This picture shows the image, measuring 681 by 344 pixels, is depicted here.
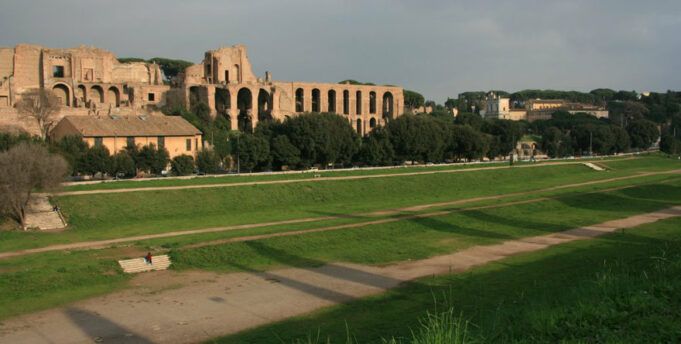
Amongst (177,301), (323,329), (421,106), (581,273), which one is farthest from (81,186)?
(421,106)

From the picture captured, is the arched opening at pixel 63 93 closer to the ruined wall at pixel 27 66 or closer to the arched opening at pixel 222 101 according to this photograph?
A: the ruined wall at pixel 27 66

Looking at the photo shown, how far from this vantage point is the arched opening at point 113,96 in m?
61.2

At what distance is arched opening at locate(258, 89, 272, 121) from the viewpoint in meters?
66.4

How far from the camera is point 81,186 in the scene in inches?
1288

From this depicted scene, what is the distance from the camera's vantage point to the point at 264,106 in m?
69.3

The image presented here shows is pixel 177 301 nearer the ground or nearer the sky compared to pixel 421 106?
nearer the ground

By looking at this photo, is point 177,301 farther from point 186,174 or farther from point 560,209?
point 186,174

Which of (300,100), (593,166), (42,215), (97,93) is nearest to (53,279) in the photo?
(42,215)

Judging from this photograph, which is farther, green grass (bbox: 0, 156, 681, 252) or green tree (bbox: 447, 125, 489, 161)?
green tree (bbox: 447, 125, 489, 161)

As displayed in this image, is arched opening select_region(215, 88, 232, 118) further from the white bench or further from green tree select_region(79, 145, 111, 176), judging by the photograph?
the white bench

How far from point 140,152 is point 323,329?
103ft

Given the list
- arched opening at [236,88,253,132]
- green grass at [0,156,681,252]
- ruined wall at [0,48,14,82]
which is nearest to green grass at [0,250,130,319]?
green grass at [0,156,681,252]

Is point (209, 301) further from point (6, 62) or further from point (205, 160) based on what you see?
point (6, 62)

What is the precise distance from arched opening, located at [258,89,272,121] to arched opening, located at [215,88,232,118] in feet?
13.3
